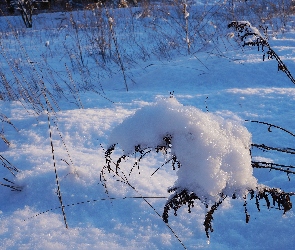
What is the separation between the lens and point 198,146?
571 mm

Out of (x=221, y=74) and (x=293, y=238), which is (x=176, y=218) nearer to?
(x=293, y=238)

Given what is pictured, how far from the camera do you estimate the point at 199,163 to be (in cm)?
57

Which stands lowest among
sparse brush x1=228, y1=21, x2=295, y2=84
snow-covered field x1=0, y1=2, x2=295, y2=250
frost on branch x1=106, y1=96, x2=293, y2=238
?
snow-covered field x1=0, y1=2, x2=295, y2=250

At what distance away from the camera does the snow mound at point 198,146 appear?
55 centimetres

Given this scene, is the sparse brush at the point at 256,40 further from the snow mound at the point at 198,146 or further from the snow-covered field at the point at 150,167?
the snow mound at the point at 198,146

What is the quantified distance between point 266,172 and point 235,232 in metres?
0.56

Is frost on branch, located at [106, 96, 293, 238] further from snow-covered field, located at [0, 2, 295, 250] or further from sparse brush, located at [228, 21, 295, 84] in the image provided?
sparse brush, located at [228, 21, 295, 84]

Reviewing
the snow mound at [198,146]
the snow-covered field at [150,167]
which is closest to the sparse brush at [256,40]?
the snow-covered field at [150,167]

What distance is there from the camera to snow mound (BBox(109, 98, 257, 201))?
0.55 metres

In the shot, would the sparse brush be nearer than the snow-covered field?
No

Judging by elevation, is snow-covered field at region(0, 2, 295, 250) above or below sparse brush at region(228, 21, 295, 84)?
below

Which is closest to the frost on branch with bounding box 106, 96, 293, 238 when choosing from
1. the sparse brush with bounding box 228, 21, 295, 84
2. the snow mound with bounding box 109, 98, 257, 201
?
the snow mound with bounding box 109, 98, 257, 201

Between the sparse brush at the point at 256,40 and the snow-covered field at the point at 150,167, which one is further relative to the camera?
the sparse brush at the point at 256,40

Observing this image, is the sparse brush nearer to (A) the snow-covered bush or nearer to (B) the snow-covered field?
(B) the snow-covered field
